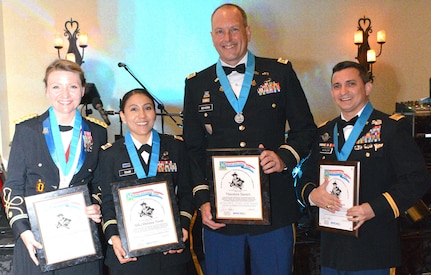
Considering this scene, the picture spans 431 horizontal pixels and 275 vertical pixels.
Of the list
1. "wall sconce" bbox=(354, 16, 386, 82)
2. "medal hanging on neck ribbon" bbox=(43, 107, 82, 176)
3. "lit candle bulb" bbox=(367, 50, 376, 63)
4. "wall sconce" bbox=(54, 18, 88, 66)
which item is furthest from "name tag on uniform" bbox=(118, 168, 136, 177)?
"lit candle bulb" bbox=(367, 50, 376, 63)

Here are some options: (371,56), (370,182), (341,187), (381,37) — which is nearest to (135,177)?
(341,187)

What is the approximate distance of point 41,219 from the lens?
1.90 metres

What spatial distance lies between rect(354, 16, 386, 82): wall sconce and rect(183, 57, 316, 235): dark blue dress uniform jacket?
485cm

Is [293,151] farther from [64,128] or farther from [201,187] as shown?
[64,128]

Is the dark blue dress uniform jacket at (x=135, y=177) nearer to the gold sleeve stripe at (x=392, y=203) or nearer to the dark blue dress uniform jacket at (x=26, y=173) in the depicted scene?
the dark blue dress uniform jacket at (x=26, y=173)

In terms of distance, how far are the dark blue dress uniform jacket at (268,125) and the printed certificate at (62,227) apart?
0.53m

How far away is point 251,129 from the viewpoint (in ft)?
6.88

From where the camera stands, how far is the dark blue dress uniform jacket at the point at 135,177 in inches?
79.0

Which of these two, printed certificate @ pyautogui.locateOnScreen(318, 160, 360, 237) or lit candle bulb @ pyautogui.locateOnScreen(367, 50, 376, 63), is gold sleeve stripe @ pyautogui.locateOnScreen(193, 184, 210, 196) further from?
lit candle bulb @ pyautogui.locateOnScreen(367, 50, 376, 63)

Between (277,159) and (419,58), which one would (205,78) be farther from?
(419,58)

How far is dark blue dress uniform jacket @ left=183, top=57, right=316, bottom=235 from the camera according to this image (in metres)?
2.09

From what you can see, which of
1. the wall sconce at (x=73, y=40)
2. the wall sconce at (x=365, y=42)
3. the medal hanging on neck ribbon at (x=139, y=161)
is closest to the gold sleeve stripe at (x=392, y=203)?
the medal hanging on neck ribbon at (x=139, y=161)

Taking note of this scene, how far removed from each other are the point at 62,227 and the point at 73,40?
192 inches

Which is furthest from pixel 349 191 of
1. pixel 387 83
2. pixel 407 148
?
pixel 387 83
